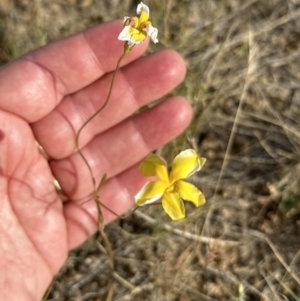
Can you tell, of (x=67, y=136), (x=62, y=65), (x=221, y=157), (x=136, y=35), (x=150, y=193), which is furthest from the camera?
(x=221, y=157)

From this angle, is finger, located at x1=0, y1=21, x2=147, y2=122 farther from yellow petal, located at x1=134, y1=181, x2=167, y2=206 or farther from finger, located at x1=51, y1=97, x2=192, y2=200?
yellow petal, located at x1=134, y1=181, x2=167, y2=206

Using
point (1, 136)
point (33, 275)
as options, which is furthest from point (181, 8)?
point (33, 275)

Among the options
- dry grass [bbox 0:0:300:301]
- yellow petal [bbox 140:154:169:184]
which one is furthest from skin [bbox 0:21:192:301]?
yellow petal [bbox 140:154:169:184]

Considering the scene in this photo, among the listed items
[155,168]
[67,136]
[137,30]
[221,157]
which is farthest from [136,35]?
[221,157]

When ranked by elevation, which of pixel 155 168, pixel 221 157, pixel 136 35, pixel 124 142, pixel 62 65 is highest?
pixel 136 35

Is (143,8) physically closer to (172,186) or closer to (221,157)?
(172,186)

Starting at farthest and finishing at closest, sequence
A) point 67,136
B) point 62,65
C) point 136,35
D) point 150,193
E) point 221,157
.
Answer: point 221,157 < point 67,136 < point 62,65 < point 150,193 < point 136,35

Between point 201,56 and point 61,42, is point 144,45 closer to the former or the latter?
point 61,42
